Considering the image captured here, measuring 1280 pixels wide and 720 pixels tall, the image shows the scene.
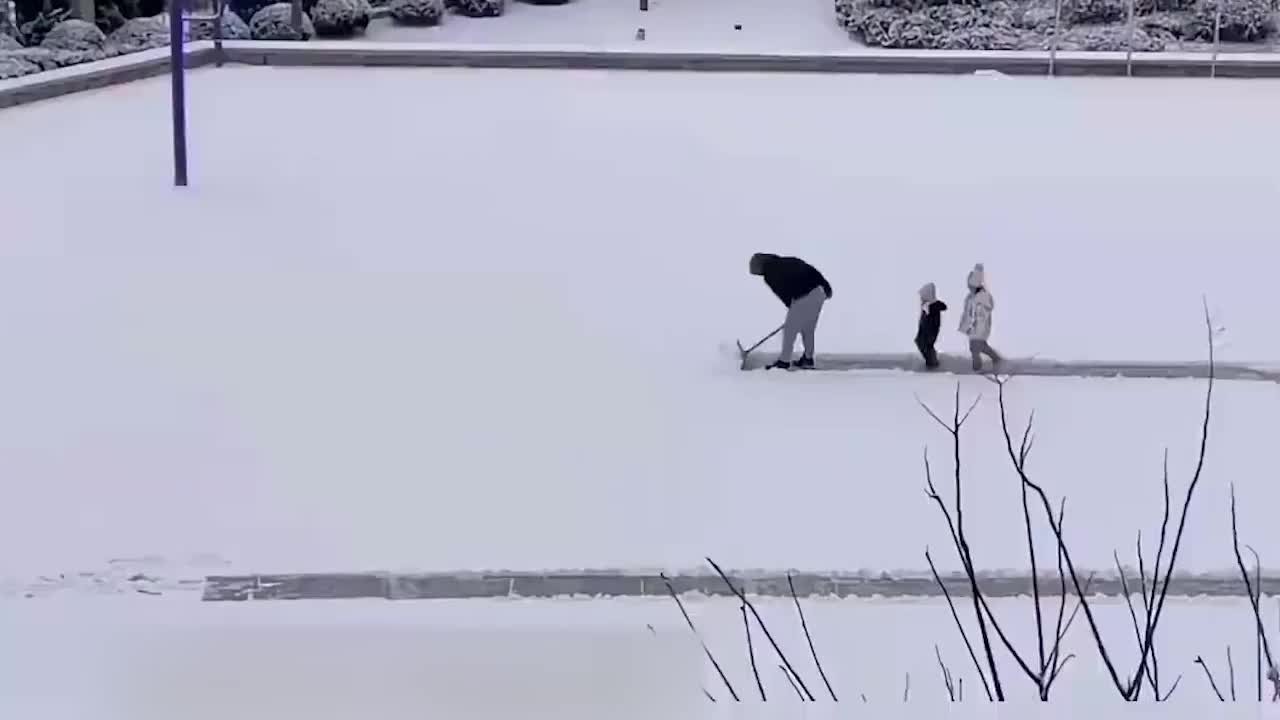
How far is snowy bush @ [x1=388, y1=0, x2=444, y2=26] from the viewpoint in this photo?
27453mm

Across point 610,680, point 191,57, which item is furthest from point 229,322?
point 191,57

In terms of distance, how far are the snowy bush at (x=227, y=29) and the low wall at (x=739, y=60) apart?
445mm

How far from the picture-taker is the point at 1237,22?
26.5m

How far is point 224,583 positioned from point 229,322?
4.38m

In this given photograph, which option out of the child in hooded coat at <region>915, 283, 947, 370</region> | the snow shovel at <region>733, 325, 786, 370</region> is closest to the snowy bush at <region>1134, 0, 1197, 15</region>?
the child in hooded coat at <region>915, 283, 947, 370</region>

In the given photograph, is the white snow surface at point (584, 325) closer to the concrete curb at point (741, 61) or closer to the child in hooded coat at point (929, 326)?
the child in hooded coat at point (929, 326)

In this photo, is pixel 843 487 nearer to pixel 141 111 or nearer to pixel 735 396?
pixel 735 396

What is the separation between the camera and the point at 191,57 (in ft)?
75.8

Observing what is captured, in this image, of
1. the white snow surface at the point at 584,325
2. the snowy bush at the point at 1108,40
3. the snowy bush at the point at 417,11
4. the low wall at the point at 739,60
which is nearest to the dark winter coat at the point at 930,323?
the white snow surface at the point at 584,325

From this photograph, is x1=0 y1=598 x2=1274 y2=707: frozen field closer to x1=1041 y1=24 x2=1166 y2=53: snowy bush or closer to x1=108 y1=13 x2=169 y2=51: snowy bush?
x1=108 y1=13 x2=169 y2=51: snowy bush

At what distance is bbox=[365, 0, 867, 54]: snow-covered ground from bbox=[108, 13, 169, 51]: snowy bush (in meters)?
3.29

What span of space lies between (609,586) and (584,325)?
Result: 172 inches

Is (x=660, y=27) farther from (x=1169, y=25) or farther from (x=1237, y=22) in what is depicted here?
(x=1237, y=22)

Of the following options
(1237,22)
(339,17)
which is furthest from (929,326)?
(1237,22)
